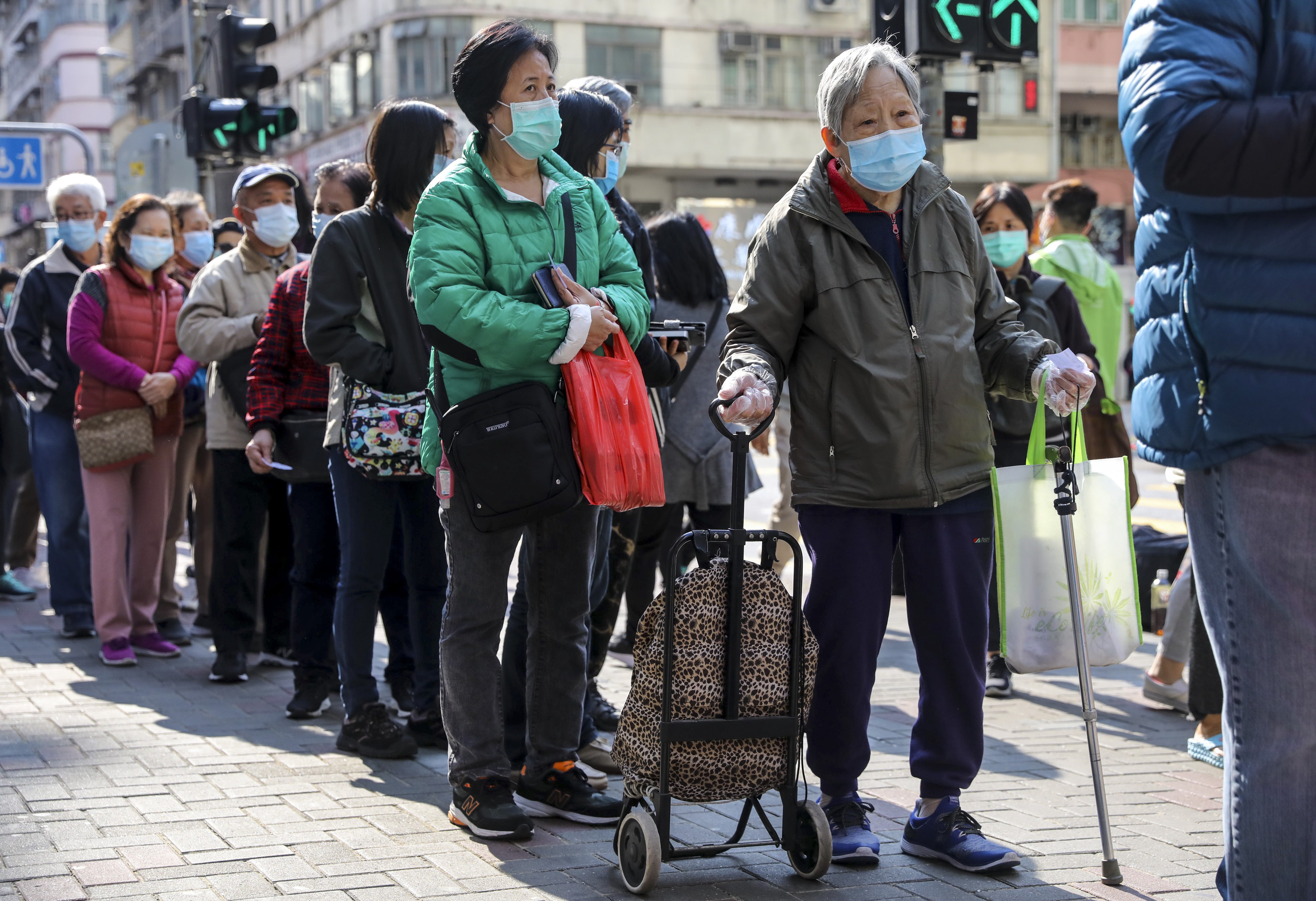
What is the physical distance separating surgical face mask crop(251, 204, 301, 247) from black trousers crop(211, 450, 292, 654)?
0.95 meters

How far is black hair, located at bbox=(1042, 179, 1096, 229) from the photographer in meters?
7.17

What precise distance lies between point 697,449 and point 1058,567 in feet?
9.24

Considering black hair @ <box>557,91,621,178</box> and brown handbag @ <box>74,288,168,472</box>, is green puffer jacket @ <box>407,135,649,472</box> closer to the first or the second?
black hair @ <box>557,91,621,178</box>

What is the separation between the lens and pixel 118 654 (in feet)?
23.3

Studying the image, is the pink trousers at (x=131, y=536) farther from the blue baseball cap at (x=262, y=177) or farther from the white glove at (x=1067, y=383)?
the white glove at (x=1067, y=383)

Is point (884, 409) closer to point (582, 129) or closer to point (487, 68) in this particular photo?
point (487, 68)

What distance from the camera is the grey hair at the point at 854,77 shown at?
157 inches

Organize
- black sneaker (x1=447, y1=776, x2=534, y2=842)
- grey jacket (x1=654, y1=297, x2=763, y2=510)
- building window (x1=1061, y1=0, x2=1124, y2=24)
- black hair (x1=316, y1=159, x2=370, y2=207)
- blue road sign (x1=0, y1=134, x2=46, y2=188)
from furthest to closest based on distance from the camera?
building window (x1=1061, y1=0, x2=1124, y2=24), blue road sign (x1=0, y1=134, x2=46, y2=188), grey jacket (x1=654, y1=297, x2=763, y2=510), black hair (x1=316, y1=159, x2=370, y2=207), black sneaker (x1=447, y1=776, x2=534, y2=842)

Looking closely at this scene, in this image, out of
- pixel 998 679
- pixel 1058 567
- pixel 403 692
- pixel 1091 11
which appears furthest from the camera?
pixel 1091 11

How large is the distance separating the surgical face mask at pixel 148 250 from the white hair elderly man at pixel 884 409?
398 cm

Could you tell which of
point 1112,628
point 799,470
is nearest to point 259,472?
point 799,470

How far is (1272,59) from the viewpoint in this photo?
8.75 feet

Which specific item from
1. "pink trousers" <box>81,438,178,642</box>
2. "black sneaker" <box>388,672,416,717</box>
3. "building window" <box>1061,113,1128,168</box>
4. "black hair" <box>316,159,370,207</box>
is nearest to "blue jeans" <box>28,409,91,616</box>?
"pink trousers" <box>81,438,178,642</box>

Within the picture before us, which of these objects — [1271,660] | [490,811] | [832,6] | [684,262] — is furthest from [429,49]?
[1271,660]
